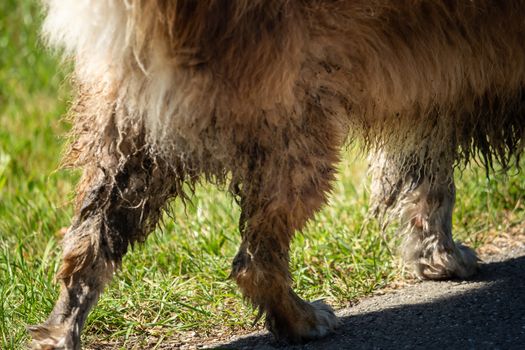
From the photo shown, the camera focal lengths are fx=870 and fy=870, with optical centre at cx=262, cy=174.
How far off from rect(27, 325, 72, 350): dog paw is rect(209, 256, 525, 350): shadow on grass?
2.20 feet

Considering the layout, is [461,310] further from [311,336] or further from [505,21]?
[505,21]

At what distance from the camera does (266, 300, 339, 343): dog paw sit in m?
3.62

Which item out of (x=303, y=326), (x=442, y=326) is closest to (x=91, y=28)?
(x=303, y=326)

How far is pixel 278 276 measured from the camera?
3504mm

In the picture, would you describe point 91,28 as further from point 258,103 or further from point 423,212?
point 423,212

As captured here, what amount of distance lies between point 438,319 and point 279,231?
84 centimetres

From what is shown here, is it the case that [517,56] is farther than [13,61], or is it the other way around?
[13,61]

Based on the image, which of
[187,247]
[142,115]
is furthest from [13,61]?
[142,115]

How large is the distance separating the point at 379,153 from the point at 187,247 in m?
1.10

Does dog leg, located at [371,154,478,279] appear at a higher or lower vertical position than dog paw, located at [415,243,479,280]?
higher

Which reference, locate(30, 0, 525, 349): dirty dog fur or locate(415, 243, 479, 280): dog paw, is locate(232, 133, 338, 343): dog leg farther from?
locate(415, 243, 479, 280): dog paw

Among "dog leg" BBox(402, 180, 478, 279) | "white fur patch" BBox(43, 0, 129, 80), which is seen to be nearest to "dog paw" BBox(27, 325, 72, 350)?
"white fur patch" BBox(43, 0, 129, 80)

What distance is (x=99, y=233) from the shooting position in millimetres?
3436

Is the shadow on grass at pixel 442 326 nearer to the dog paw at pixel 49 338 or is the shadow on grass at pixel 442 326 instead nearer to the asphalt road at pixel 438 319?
the asphalt road at pixel 438 319
